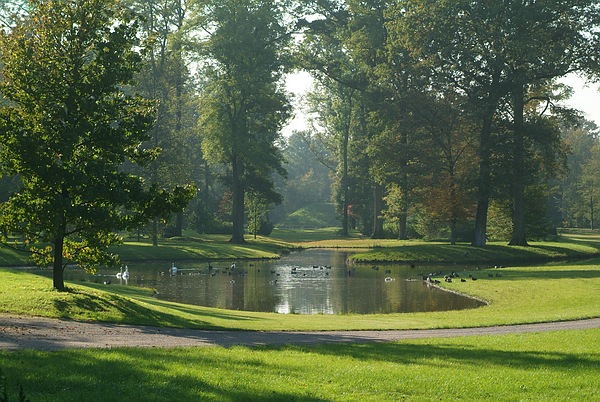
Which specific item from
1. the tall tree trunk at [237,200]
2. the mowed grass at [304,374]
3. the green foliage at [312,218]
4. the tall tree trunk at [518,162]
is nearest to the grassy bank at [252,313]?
the mowed grass at [304,374]

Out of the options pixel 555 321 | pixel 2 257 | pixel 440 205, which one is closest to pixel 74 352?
pixel 555 321

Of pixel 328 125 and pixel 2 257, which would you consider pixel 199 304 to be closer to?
pixel 2 257

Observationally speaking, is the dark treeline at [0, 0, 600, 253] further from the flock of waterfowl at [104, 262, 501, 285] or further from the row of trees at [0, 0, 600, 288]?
the flock of waterfowl at [104, 262, 501, 285]

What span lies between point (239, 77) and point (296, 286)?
125ft

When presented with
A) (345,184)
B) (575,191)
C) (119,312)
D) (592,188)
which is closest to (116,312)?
(119,312)

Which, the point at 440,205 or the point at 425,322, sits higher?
the point at 440,205

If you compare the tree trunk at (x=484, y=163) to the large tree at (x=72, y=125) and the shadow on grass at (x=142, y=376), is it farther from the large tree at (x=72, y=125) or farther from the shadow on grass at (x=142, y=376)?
the shadow on grass at (x=142, y=376)

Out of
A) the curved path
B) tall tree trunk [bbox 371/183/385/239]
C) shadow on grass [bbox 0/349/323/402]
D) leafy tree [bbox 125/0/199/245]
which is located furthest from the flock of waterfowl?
tall tree trunk [bbox 371/183/385/239]

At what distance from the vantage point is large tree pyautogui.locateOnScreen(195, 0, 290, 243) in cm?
7781

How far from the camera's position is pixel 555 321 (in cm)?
2738

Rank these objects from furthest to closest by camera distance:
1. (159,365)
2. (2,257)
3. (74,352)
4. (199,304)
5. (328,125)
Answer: (328,125) < (2,257) < (199,304) < (74,352) < (159,365)

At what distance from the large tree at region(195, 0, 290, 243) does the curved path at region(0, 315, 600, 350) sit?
5627cm

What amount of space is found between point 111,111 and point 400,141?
5299 centimetres

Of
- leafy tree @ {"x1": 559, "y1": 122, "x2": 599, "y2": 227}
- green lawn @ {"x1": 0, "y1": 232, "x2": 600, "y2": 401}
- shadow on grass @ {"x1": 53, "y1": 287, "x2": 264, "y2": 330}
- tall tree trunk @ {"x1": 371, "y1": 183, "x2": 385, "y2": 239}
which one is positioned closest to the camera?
green lawn @ {"x1": 0, "y1": 232, "x2": 600, "y2": 401}
